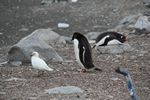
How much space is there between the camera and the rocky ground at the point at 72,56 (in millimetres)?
8078

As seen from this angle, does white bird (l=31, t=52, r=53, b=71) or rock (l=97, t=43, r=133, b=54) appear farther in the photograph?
rock (l=97, t=43, r=133, b=54)

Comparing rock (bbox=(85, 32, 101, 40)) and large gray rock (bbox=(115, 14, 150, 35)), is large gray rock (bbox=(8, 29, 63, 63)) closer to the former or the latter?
large gray rock (bbox=(115, 14, 150, 35))

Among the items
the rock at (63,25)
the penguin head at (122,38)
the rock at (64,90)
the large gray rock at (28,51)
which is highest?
the rock at (64,90)

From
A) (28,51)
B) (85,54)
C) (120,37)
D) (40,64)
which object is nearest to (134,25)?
(120,37)

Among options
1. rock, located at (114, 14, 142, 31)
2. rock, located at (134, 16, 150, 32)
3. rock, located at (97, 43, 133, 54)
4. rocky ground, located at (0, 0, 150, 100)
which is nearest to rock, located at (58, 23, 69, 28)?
rocky ground, located at (0, 0, 150, 100)

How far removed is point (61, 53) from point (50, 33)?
5.92ft

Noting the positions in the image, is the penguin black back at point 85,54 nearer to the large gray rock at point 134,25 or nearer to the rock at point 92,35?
the large gray rock at point 134,25

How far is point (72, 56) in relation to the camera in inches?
448

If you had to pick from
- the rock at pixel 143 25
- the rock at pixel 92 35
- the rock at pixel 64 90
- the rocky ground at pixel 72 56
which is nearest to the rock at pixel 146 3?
the rocky ground at pixel 72 56

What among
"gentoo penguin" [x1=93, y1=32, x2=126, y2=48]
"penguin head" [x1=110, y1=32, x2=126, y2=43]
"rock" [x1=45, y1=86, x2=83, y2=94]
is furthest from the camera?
"penguin head" [x1=110, y1=32, x2=126, y2=43]

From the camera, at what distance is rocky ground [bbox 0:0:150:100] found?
26.5 ft

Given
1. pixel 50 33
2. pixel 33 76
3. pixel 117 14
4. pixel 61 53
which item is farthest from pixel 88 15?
pixel 33 76

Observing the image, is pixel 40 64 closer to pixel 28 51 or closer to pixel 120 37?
pixel 28 51

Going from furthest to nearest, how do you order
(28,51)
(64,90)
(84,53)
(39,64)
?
1. (28,51)
2. (84,53)
3. (39,64)
4. (64,90)
